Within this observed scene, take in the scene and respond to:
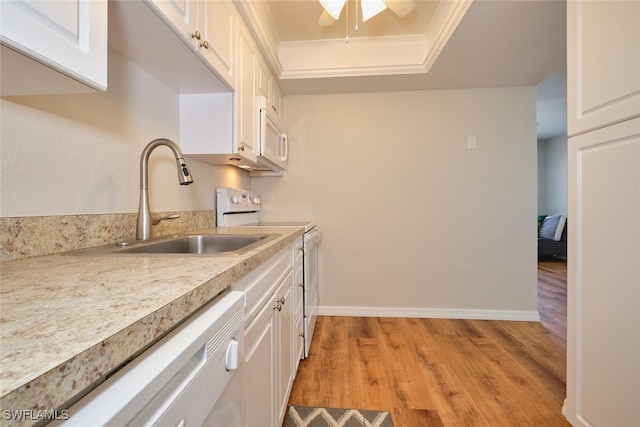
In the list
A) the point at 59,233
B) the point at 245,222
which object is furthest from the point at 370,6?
the point at 59,233

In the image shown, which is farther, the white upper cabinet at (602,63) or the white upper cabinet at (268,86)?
the white upper cabinet at (268,86)

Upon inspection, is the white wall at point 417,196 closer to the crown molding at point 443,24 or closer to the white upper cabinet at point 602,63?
the crown molding at point 443,24

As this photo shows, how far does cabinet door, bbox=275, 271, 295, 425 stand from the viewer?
1.15m

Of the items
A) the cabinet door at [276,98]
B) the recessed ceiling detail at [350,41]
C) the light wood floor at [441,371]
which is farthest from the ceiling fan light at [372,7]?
the light wood floor at [441,371]

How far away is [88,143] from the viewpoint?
1006 millimetres

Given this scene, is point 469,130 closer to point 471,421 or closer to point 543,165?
point 471,421

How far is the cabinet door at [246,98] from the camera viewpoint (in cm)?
156

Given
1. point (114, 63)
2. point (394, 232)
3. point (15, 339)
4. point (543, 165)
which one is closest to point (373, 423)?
point (15, 339)

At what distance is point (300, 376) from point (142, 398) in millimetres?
1534

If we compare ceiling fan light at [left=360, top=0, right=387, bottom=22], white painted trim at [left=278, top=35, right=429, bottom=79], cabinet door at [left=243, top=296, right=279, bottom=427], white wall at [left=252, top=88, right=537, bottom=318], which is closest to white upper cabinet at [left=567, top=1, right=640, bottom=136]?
ceiling fan light at [left=360, top=0, right=387, bottom=22]

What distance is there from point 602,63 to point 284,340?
1.70 m

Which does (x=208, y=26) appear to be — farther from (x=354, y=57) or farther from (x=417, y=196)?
(x=417, y=196)

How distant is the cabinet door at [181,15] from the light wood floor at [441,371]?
1704 millimetres

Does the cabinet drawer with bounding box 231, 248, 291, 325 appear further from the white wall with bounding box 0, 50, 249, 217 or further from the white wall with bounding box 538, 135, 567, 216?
the white wall with bounding box 538, 135, 567, 216
